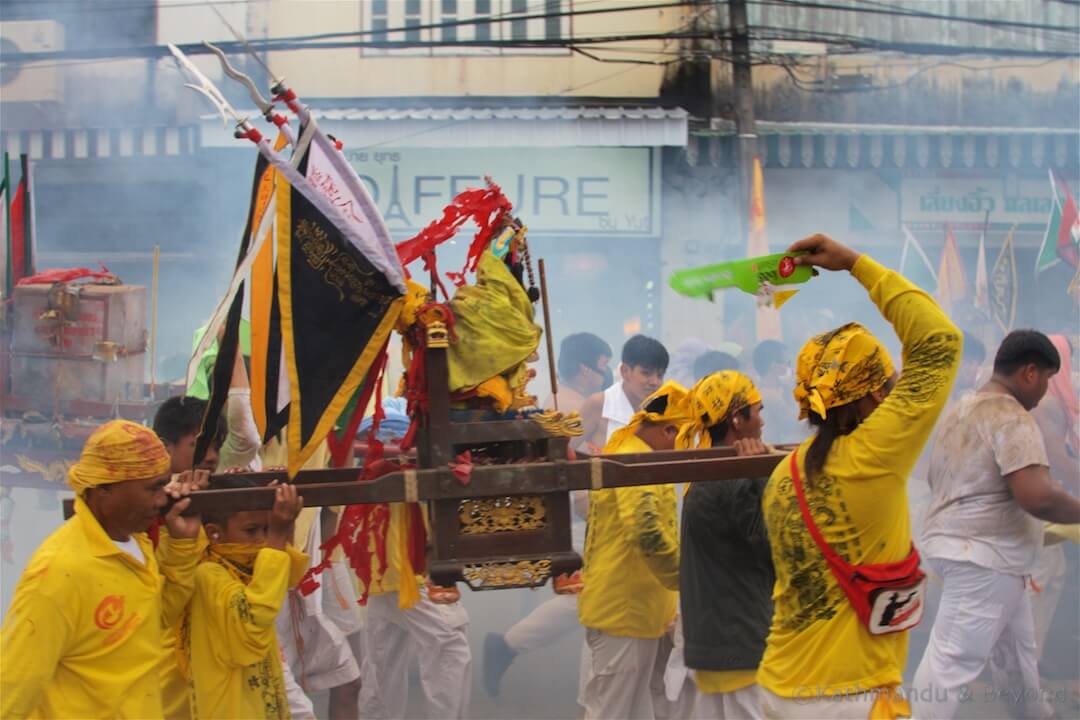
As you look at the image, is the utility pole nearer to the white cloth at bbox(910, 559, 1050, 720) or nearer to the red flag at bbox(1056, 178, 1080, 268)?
the red flag at bbox(1056, 178, 1080, 268)

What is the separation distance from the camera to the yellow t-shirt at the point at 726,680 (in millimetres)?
4051

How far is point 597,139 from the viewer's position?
13.1 m

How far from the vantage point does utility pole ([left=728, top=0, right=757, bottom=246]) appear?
496 inches

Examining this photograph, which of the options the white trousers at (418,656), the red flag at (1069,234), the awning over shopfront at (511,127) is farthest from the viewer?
the awning over shopfront at (511,127)

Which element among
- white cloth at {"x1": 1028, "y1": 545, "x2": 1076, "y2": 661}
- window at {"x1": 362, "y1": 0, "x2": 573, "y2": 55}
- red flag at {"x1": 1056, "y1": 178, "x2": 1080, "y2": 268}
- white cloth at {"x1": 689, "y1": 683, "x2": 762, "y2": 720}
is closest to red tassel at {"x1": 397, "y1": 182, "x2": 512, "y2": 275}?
white cloth at {"x1": 689, "y1": 683, "x2": 762, "y2": 720}

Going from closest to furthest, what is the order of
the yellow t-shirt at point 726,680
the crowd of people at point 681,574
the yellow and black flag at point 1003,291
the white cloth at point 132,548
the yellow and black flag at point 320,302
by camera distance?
the crowd of people at point 681,574, the white cloth at point 132,548, the yellow and black flag at point 320,302, the yellow t-shirt at point 726,680, the yellow and black flag at point 1003,291

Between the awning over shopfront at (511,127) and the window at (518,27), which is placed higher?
the window at (518,27)

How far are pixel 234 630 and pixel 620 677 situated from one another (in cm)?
194

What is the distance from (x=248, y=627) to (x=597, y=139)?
10205 millimetres

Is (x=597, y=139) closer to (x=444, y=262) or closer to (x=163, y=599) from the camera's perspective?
(x=444, y=262)

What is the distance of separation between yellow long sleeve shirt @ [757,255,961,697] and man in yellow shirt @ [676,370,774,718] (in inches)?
24.1

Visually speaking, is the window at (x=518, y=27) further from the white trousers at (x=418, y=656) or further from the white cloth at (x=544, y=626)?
the white trousers at (x=418, y=656)

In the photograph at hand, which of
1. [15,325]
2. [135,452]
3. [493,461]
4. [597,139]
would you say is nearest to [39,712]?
[135,452]

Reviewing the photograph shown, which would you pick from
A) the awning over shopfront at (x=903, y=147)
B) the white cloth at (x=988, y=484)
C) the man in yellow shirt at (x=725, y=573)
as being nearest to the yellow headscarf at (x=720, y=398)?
the man in yellow shirt at (x=725, y=573)
